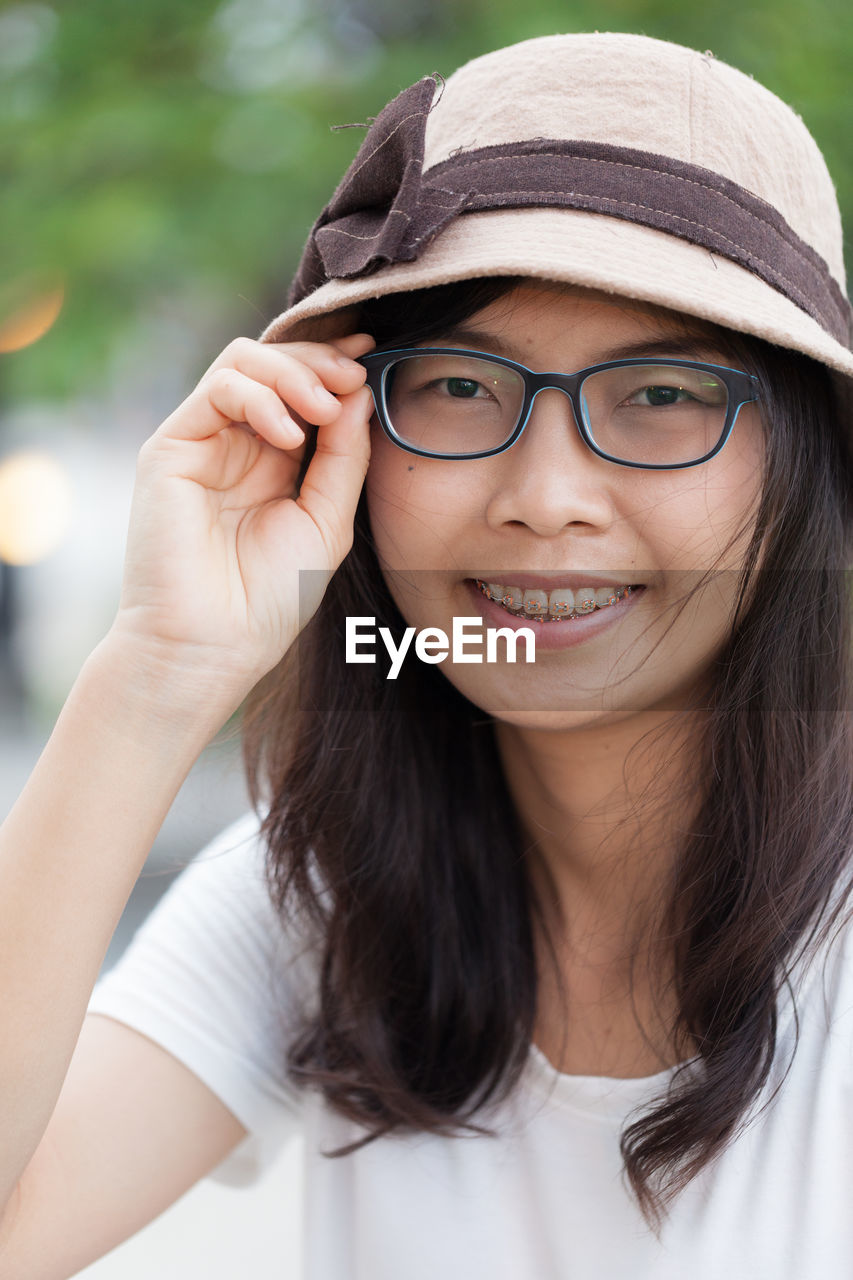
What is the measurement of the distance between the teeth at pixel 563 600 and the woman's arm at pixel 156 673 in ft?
0.88

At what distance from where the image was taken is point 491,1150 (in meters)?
1.74

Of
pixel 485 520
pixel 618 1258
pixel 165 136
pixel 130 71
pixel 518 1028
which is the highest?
pixel 130 71

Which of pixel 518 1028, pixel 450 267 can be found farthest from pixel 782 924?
pixel 450 267

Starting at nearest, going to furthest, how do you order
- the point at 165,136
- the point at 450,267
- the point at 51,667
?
1. the point at 450,267
2. the point at 165,136
3. the point at 51,667

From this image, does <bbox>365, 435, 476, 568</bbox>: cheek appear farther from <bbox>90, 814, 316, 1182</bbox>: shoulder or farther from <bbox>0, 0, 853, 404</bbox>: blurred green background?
<bbox>0, 0, 853, 404</bbox>: blurred green background

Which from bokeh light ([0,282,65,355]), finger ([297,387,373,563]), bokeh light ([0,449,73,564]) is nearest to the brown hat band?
finger ([297,387,373,563])

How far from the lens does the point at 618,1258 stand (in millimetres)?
1604

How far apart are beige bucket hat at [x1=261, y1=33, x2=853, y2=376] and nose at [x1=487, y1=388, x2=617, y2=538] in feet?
0.56

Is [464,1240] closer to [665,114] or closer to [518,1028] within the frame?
[518,1028]

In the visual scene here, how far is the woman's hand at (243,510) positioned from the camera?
1562 millimetres

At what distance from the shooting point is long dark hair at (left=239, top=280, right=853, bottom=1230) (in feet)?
5.13

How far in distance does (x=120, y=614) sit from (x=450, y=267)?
0.59 metres

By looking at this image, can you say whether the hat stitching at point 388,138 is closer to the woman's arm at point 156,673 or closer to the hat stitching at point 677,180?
the hat stitching at point 677,180

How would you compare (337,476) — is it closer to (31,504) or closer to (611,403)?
(611,403)
